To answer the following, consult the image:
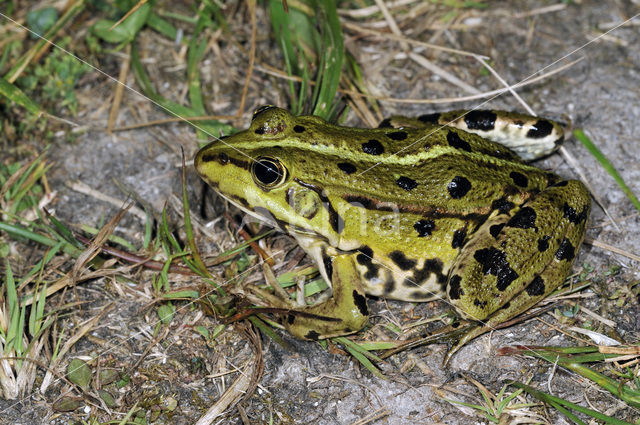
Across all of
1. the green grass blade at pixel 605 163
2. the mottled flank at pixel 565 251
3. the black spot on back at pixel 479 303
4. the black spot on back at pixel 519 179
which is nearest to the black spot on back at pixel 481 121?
the black spot on back at pixel 519 179

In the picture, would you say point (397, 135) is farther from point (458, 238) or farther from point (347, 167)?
point (458, 238)

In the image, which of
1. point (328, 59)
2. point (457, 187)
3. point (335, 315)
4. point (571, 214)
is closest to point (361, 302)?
point (335, 315)

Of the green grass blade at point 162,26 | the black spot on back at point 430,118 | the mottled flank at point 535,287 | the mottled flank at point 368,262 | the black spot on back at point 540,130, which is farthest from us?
the green grass blade at point 162,26

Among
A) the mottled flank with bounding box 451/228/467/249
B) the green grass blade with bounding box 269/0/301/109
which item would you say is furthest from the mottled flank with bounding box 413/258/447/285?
the green grass blade with bounding box 269/0/301/109

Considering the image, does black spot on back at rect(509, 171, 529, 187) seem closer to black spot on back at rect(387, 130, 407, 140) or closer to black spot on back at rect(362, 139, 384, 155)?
black spot on back at rect(387, 130, 407, 140)

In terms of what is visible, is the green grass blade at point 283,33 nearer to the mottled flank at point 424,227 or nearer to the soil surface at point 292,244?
the soil surface at point 292,244

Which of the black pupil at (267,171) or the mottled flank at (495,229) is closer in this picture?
the black pupil at (267,171)

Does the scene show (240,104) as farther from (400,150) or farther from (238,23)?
(400,150)
